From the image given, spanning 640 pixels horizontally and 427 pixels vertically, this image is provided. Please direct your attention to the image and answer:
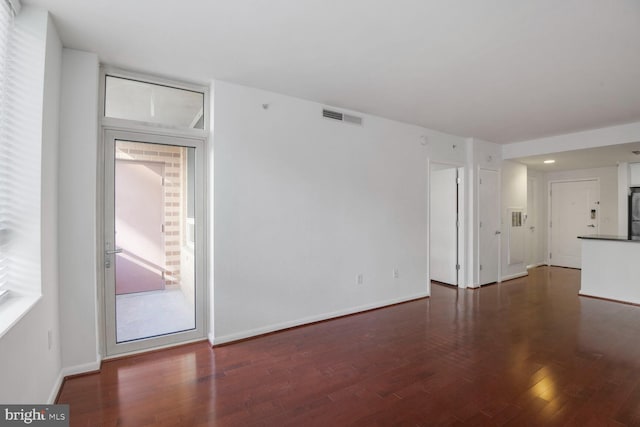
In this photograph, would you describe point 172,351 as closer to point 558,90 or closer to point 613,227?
point 558,90

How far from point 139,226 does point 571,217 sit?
918 centimetres

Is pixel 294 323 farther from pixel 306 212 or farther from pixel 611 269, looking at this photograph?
pixel 611 269

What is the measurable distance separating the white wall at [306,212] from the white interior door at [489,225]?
155 centimetres

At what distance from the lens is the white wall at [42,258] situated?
1.65m

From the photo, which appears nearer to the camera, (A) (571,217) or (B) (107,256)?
(B) (107,256)

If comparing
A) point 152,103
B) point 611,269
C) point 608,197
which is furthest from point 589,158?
point 152,103

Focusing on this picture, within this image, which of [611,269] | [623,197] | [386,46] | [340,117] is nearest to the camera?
[386,46]

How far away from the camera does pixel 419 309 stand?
4352 millimetres

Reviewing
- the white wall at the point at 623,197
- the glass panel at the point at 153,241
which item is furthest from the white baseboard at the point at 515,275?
the glass panel at the point at 153,241

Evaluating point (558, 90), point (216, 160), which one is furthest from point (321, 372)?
point (558, 90)

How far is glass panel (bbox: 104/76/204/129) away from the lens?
9.38 feet

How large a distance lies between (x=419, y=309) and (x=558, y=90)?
315 cm

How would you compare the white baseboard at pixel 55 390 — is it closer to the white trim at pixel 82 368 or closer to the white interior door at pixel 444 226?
the white trim at pixel 82 368

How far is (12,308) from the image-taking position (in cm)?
175
